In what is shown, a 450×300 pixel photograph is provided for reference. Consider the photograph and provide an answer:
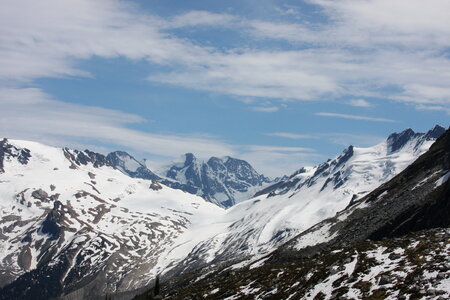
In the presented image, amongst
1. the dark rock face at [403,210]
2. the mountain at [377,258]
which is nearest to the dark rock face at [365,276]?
the mountain at [377,258]

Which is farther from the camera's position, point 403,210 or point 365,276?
point 403,210

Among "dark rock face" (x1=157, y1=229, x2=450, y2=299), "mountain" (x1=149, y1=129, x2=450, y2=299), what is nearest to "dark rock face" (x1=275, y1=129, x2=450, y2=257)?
"mountain" (x1=149, y1=129, x2=450, y2=299)

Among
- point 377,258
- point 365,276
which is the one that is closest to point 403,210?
Result: point 377,258

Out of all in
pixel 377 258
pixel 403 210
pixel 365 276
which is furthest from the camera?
pixel 403 210

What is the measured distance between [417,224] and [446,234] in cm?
3916

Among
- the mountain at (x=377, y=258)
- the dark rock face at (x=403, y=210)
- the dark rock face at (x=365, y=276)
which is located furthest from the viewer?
the dark rock face at (x=403, y=210)

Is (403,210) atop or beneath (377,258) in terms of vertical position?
beneath

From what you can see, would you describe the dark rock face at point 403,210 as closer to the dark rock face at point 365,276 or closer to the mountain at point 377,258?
the mountain at point 377,258

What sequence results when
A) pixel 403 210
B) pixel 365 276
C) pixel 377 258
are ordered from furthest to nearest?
pixel 403 210 < pixel 377 258 < pixel 365 276

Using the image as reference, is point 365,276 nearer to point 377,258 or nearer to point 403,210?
point 377,258

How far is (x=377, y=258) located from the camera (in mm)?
52812

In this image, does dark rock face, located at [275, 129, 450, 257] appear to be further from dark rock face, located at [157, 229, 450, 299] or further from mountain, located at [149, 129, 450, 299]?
dark rock face, located at [157, 229, 450, 299]

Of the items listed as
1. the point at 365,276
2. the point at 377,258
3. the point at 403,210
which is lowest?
the point at 403,210

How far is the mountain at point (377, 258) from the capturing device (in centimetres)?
4250
